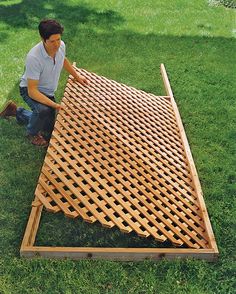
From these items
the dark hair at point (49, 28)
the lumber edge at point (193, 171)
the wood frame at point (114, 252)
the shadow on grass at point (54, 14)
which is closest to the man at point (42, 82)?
the dark hair at point (49, 28)

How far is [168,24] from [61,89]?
3.54 metres

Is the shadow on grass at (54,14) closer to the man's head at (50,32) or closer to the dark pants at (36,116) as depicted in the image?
the dark pants at (36,116)

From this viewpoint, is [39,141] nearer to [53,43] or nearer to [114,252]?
[53,43]

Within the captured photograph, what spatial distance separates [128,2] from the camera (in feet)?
34.2

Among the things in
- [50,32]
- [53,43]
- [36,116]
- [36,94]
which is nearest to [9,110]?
[36,116]

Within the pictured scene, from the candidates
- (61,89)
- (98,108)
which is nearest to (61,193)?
(98,108)

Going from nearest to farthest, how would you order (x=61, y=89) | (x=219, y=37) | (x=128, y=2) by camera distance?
(x=61, y=89) < (x=219, y=37) < (x=128, y=2)

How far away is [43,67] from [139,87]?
250 centimetres

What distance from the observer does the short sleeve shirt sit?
4801 millimetres

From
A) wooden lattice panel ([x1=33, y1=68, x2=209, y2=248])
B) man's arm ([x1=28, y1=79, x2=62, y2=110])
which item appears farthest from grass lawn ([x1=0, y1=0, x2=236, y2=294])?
man's arm ([x1=28, y1=79, x2=62, y2=110])

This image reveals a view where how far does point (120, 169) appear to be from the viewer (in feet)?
14.8

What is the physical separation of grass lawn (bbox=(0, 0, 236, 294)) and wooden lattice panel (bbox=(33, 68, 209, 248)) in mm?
274

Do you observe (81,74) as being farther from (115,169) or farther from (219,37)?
(219,37)

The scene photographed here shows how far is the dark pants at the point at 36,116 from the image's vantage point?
5.28 m
